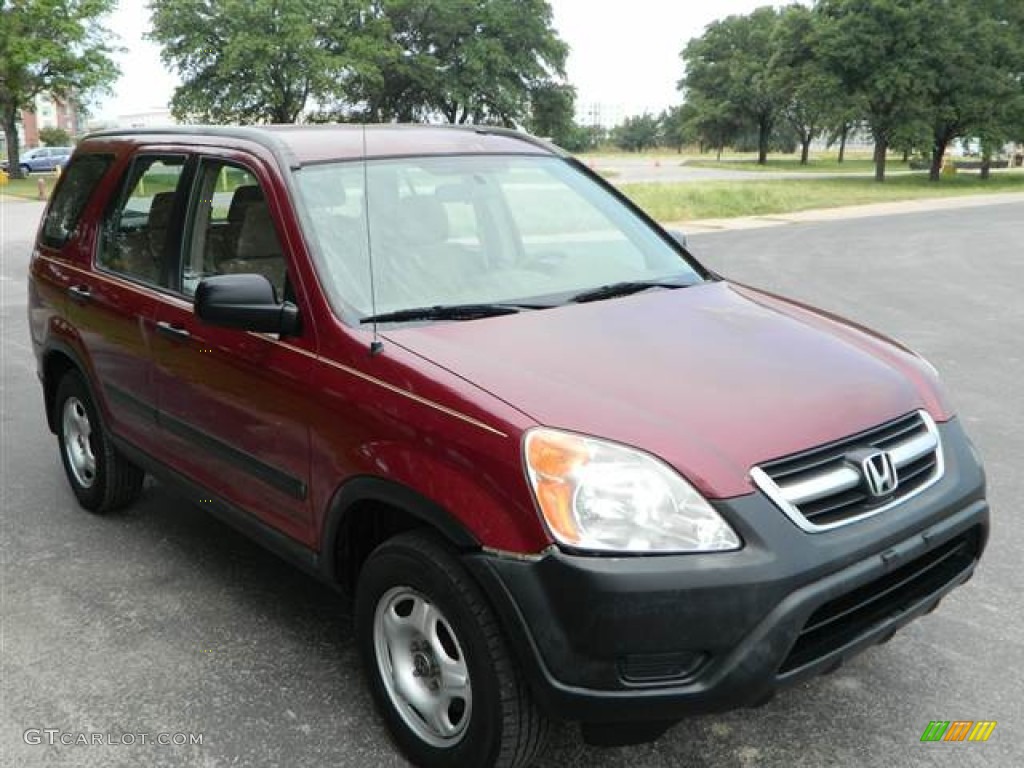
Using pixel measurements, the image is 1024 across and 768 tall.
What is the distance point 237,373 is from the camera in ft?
11.0

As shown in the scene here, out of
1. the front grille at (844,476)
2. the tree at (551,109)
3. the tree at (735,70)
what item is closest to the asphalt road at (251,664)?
the front grille at (844,476)

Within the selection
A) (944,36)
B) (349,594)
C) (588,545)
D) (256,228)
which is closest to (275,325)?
(256,228)

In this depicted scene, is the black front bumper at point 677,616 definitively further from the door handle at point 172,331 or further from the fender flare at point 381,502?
the door handle at point 172,331

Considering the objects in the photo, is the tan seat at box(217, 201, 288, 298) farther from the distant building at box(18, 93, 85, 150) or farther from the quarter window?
the distant building at box(18, 93, 85, 150)

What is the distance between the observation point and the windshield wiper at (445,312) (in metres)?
2.98

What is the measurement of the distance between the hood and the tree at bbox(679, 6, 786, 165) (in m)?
65.9

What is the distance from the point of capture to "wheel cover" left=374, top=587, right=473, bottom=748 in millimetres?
2611

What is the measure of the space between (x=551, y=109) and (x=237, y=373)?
2448 inches

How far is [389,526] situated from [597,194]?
6.17 feet

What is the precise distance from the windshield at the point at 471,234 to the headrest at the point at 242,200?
22cm

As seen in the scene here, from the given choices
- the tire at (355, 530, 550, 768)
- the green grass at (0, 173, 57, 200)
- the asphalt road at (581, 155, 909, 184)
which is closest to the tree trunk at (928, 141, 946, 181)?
the asphalt road at (581, 155, 909, 184)

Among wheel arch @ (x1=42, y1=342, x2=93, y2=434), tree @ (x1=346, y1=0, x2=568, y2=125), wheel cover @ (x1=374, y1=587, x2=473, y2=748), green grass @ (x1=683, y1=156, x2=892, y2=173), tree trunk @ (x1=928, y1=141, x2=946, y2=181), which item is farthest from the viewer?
tree @ (x1=346, y1=0, x2=568, y2=125)

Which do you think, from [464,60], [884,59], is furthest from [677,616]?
[464,60]

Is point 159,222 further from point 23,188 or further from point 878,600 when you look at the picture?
point 23,188
